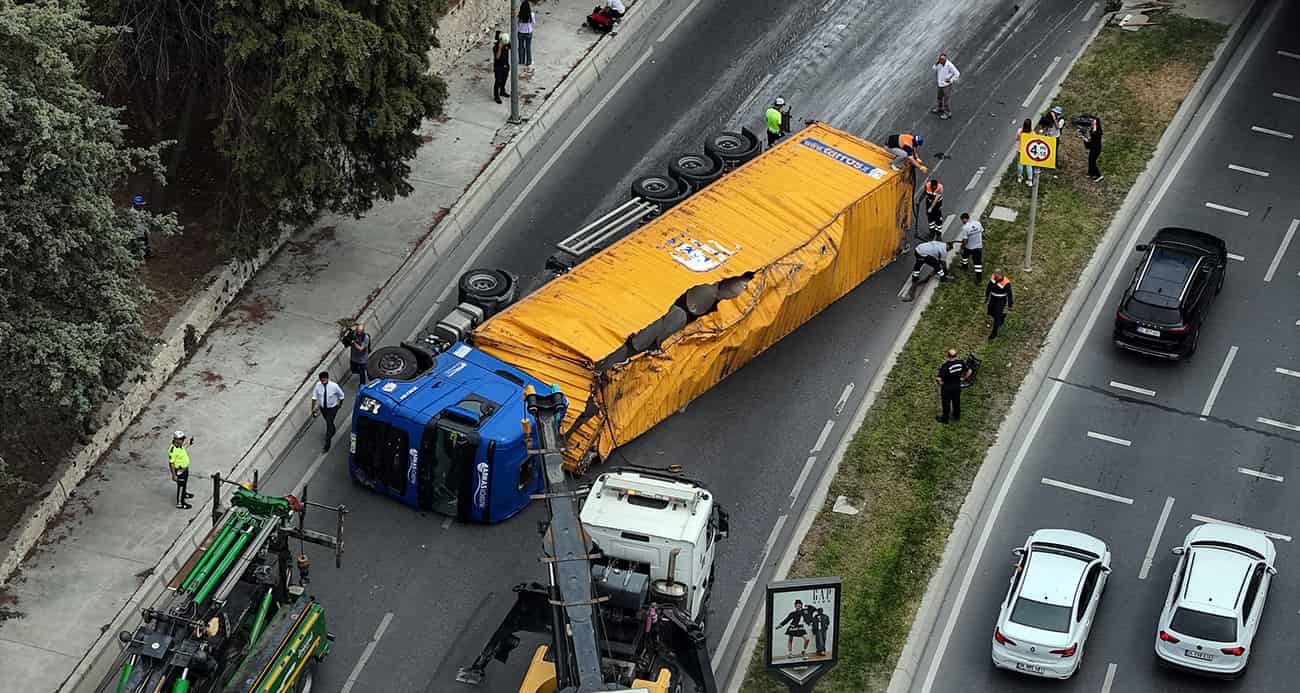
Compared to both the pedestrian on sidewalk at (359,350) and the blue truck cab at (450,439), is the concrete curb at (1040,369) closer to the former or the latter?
the blue truck cab at (450,439)

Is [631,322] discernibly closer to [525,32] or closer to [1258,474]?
[1258,474]

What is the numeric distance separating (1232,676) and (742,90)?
19233 mm

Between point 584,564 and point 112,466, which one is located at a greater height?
point 584,564

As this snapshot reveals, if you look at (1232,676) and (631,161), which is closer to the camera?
(1232,676)

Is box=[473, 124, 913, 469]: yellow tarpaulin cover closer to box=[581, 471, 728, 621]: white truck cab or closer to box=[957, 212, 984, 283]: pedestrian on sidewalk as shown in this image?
box=[957, 212, 984, 283]: pedestrian on sidewalk

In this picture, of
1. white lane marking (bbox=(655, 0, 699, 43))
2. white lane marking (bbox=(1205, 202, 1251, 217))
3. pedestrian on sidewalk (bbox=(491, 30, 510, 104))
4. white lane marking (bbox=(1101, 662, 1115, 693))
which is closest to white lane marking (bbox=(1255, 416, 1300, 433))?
white lane marking (bbox=(1205, 202, 1251, 217))

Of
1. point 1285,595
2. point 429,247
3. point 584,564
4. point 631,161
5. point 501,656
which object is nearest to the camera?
point 584,564

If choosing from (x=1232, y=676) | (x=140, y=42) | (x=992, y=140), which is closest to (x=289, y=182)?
(x=140, y=42)

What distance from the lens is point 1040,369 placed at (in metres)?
38.6

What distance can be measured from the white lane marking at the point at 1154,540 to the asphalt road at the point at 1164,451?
0.02 m

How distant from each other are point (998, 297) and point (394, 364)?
11635mm

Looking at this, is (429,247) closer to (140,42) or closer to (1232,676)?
(140,42)

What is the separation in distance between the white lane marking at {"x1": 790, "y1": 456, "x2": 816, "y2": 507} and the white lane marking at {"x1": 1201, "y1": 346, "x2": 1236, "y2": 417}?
7.42 meters

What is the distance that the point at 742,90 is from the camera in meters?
46.0
